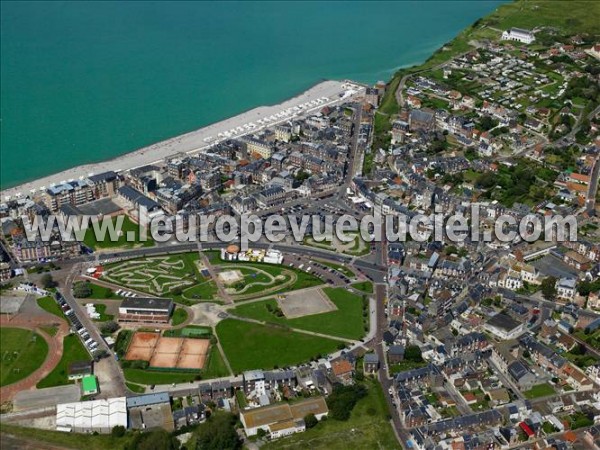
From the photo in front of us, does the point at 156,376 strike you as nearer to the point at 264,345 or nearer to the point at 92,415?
the point at 92,415

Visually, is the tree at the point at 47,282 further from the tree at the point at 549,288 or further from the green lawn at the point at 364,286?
the tree at the point at 549,288

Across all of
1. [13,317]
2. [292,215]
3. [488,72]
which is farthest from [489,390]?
[488,72]

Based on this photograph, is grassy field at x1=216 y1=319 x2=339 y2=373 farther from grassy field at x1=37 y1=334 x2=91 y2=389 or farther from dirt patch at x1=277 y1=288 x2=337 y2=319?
grassy field at x1=37 y1=334 x2=91 y2=389

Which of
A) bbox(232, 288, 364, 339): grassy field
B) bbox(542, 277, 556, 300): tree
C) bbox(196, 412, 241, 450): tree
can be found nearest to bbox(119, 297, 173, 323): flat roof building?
bbox(232, 288, 364, 339): grassy field

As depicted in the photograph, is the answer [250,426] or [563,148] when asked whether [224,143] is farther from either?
[250,426]

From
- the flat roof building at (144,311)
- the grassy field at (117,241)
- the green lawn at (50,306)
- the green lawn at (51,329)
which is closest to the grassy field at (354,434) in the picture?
the flat roof building at (144,311)

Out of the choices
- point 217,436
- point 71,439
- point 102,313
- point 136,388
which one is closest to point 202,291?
point 102,313
